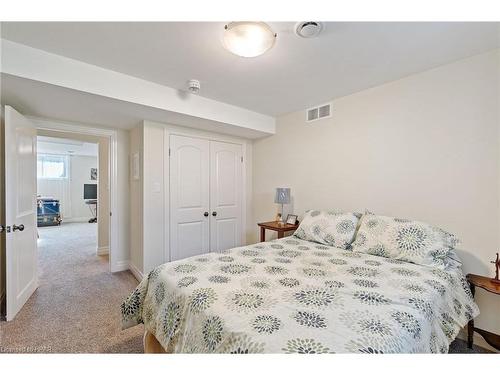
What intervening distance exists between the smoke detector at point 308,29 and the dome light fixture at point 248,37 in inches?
6.9

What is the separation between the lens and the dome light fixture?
1.42m

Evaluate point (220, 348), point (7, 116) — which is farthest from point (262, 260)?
point (7, 116)

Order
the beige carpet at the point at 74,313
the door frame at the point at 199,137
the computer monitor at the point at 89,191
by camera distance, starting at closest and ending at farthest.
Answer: the beige carpet at the point at 74,313 → the door frame at the point at 199,137 → the computer monitor at the point at 89,191

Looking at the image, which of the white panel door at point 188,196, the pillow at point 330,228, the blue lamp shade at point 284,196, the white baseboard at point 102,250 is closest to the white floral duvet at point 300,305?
the pillow at point 330,228

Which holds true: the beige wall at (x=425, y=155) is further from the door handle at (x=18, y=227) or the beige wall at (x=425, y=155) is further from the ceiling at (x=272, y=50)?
the door handle at (x=18, y=227)

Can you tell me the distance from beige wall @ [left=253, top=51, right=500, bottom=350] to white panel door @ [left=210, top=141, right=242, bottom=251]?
3.88 ft

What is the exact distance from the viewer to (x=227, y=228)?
12.0 feet

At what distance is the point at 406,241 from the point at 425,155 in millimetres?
862

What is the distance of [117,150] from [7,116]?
132cm

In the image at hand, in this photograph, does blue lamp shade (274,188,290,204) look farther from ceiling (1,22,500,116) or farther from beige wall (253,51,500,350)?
ceiling (1,22,500,116)

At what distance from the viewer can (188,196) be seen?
10.6 ft

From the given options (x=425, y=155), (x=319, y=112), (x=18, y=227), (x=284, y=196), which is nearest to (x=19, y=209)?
(x=18, y=227)

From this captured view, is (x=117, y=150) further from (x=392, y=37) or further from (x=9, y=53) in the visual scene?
(x=392, y=37)

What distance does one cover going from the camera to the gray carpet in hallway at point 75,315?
174 cm
